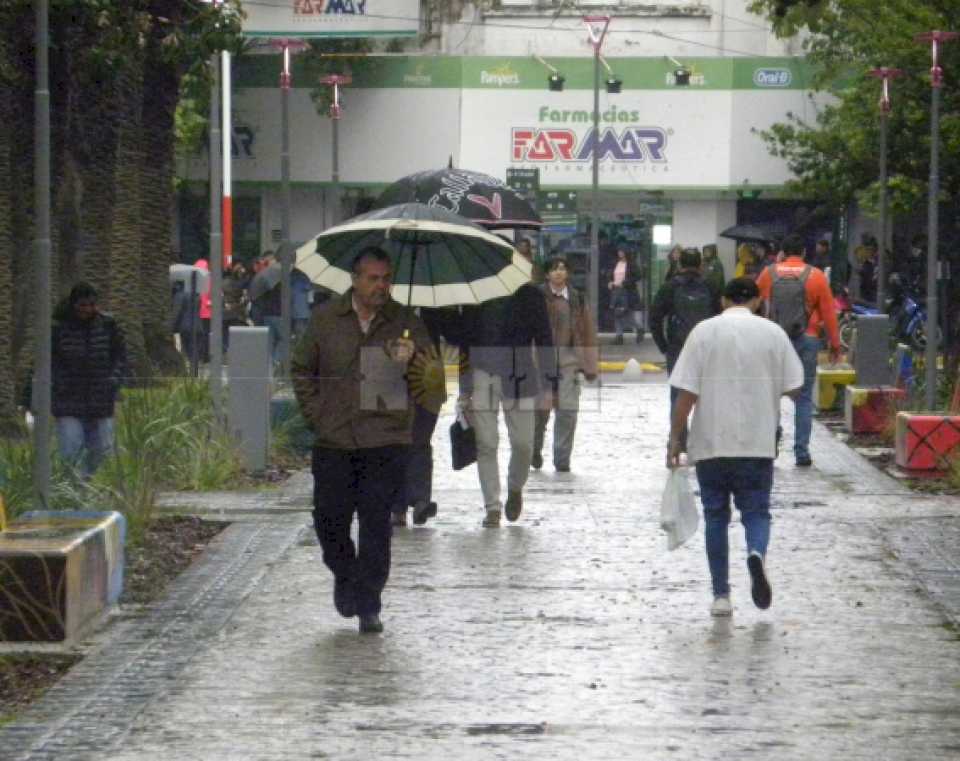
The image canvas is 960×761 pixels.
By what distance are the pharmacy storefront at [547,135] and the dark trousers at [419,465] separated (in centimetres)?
3056

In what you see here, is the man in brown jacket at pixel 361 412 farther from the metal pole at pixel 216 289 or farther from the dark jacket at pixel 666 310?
the metal pole at pixel 216 289

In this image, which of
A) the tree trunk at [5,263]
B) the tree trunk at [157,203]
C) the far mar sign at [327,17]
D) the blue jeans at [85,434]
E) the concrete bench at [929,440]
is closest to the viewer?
the blue jeans at [85,434]

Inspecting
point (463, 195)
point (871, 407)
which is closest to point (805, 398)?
point (463, 195)

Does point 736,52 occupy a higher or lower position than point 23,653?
higher

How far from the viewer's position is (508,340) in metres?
13.9

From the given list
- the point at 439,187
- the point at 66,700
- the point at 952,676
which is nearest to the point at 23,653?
the point at 66,700

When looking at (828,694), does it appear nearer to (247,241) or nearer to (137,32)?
(137,32)

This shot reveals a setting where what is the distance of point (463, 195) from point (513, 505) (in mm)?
4693

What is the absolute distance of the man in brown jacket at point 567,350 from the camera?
17422mm

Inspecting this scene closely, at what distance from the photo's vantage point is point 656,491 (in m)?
16.5

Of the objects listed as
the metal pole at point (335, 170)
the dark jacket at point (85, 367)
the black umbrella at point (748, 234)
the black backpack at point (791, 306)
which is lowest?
the dark jacket at point (85, 367)

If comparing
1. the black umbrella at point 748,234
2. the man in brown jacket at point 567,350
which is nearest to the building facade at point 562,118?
the black umbrella at point 748,234

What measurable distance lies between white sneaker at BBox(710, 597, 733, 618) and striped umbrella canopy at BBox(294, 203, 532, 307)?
118 inches

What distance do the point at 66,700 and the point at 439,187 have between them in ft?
31.9
